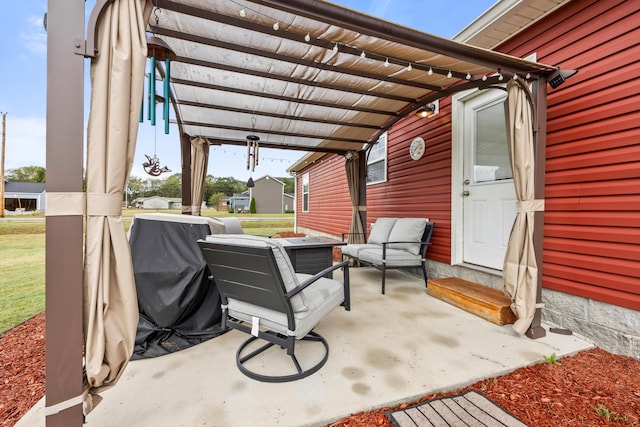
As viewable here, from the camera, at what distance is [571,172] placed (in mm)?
2539

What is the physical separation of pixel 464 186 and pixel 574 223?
1399 mm

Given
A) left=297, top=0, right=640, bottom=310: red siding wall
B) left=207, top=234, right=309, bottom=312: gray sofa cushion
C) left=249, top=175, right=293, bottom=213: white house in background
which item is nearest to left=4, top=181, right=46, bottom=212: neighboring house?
left=249, top=175, right=293, bottom=213: white house in background

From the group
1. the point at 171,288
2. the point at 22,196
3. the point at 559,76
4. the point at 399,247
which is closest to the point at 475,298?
the point at 399,247

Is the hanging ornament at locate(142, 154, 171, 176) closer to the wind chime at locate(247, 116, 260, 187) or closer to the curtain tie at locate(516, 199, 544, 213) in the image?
the wind chime at locate(247, 116, 260, 187)

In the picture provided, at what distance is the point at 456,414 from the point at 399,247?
2734 millimetres

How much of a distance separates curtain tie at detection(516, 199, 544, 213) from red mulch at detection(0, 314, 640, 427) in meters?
1.22

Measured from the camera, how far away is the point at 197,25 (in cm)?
216

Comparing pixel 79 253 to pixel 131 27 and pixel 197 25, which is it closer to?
pixel 131 27

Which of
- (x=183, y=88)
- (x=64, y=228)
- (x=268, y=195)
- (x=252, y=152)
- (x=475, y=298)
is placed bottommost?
(x=475, y=298)

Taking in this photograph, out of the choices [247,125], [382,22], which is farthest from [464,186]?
[247,125]

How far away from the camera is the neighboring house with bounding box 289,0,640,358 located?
2174mm

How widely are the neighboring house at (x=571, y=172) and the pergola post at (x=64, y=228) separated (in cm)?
Result: 346

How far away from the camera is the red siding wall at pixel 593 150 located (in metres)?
2.16

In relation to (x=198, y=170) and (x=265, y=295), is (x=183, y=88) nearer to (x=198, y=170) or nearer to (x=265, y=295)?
(x=198, y=170)
